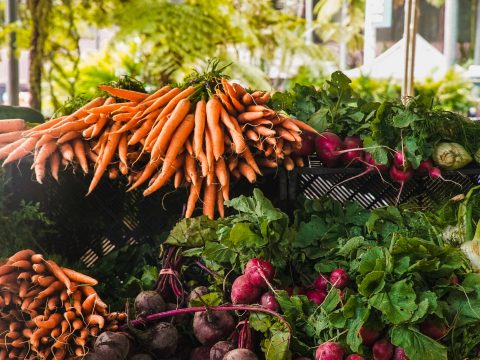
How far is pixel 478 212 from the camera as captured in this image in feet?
7.63

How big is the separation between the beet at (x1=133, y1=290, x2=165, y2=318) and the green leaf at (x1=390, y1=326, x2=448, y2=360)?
30.2 inches

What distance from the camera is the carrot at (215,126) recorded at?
7.59 feet

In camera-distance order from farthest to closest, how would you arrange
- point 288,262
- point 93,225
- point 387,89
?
point 387,89, point 93,225, point 288,262

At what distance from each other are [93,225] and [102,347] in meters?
0.84

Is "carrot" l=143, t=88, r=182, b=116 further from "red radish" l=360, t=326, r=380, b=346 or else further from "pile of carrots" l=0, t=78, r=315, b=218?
"red radish" l=360, t=326, r=380, b=346

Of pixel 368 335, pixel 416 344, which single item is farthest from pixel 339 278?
pixel 416 344

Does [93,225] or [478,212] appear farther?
[93,225]

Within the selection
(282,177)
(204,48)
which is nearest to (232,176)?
(282,177)

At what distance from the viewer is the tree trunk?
675 centimetres

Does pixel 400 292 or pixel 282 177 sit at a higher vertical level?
pixel 282 177

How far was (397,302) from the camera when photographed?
177 cm

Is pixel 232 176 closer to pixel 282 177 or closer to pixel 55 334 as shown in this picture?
pixel 282 177

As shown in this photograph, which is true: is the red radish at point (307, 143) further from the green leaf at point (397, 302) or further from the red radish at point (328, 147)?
the green leaf at point (397, 302)

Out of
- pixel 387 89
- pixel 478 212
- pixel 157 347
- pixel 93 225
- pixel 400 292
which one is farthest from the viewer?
pixel 387 89
